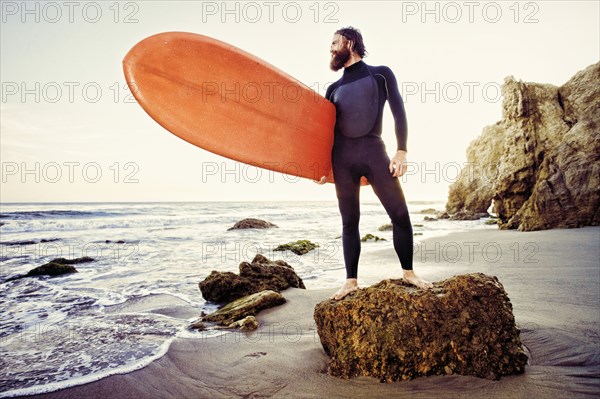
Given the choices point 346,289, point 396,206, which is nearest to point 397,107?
point 396,206

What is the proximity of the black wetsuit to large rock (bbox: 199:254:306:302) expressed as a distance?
2.02 m

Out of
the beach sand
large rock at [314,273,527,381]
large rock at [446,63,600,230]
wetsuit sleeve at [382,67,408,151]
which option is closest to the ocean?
the beach sand

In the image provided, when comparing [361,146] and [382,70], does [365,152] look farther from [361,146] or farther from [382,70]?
[382,70]

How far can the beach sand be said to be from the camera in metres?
1.96

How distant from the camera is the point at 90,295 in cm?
516

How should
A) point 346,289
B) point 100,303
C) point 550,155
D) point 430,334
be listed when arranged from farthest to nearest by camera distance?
point 550,155 < point 100,303 < point 346,289 < point 430,334

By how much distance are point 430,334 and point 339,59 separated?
2456mm

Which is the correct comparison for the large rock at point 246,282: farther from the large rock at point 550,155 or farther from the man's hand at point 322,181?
the large rock at point 550,155

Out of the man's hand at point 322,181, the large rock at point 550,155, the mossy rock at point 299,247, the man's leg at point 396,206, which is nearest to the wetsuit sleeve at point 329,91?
the man's hand at point 322,181

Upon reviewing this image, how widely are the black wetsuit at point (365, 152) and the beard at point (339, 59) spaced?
5.4 inches

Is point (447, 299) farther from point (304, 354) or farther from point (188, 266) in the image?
point (188, 266)

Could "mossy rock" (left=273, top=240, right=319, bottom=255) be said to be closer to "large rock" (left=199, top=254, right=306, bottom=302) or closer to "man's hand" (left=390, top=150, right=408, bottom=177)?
"large rock" (left=199, top=254, right=306, bottom=302)

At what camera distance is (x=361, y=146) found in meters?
2.97

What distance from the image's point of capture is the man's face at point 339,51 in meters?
3.14
